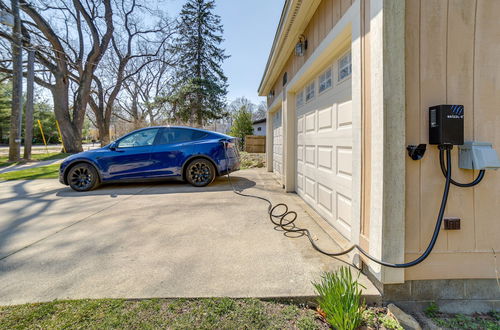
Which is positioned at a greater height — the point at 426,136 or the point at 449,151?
the point at 426,136

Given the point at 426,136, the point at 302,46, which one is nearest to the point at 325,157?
the point at 426,136

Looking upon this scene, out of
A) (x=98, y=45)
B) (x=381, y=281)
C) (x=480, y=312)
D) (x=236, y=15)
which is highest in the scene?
(x=98, y=45)

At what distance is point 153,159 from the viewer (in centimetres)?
559

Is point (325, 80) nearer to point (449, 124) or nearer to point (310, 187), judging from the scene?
point (310, 187)

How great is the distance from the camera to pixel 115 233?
3057 millimetres

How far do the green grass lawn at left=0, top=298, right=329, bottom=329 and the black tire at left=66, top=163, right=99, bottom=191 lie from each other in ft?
14.2

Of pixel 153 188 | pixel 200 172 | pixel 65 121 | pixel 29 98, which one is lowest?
pixel 153 188

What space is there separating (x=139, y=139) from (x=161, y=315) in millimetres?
4850

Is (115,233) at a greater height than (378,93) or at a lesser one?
lesser

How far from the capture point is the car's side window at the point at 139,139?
570 centimetres

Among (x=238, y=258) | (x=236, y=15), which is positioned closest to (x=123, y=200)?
(x=238, y=258)

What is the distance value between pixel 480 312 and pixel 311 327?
1.30m

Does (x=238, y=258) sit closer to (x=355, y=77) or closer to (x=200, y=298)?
(x=200, y=298)

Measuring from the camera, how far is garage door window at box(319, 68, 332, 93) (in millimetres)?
3227
